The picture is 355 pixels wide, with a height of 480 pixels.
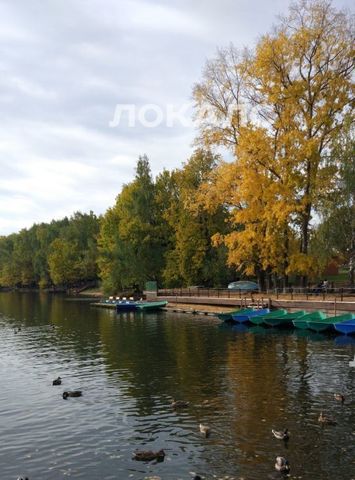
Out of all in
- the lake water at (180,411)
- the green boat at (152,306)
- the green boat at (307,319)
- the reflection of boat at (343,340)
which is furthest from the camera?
the green boat at (152,306)

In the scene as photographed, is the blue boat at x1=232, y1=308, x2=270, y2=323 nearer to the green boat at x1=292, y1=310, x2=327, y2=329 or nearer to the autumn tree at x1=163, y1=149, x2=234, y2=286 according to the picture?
the green boat at x1=292, y1=310, x2=327, y2=329

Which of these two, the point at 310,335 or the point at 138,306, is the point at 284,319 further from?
the point at 138,306

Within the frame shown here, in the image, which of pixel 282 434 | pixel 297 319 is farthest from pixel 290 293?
pixel 282 434

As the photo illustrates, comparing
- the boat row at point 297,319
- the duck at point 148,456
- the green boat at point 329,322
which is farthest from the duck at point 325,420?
the green boat at point 329,322

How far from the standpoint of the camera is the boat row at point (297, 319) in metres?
40.8

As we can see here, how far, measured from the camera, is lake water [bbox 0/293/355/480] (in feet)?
55.4

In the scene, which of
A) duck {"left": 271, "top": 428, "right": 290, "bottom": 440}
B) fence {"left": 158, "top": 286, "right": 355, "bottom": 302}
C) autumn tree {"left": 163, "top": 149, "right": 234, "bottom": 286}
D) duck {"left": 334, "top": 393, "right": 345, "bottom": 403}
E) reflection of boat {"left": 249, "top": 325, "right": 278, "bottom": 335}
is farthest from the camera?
autumn tree {"left": 163, "top": 149, "right": 234, "bottom": 286}

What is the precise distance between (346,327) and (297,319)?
19.7ft

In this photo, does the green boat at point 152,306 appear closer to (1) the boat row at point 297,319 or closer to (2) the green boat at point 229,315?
(1) the boat row at point 297,319

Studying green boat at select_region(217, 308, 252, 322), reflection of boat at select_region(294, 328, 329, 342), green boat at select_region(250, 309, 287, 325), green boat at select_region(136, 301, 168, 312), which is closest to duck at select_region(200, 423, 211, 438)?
reflection of boat at select_region(294, 328, 329, 342)

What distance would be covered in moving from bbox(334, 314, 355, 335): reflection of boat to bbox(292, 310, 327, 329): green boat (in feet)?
11.7

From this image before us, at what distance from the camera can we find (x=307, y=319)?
4506 cm

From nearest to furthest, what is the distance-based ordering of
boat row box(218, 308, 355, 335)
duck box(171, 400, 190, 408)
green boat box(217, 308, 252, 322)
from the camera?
duck box(171, 400, 190, 408) < boat row box(218, 308, 355, 335) < green boat box(217, 308, 252, 322)

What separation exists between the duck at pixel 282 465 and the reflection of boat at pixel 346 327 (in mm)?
26148
